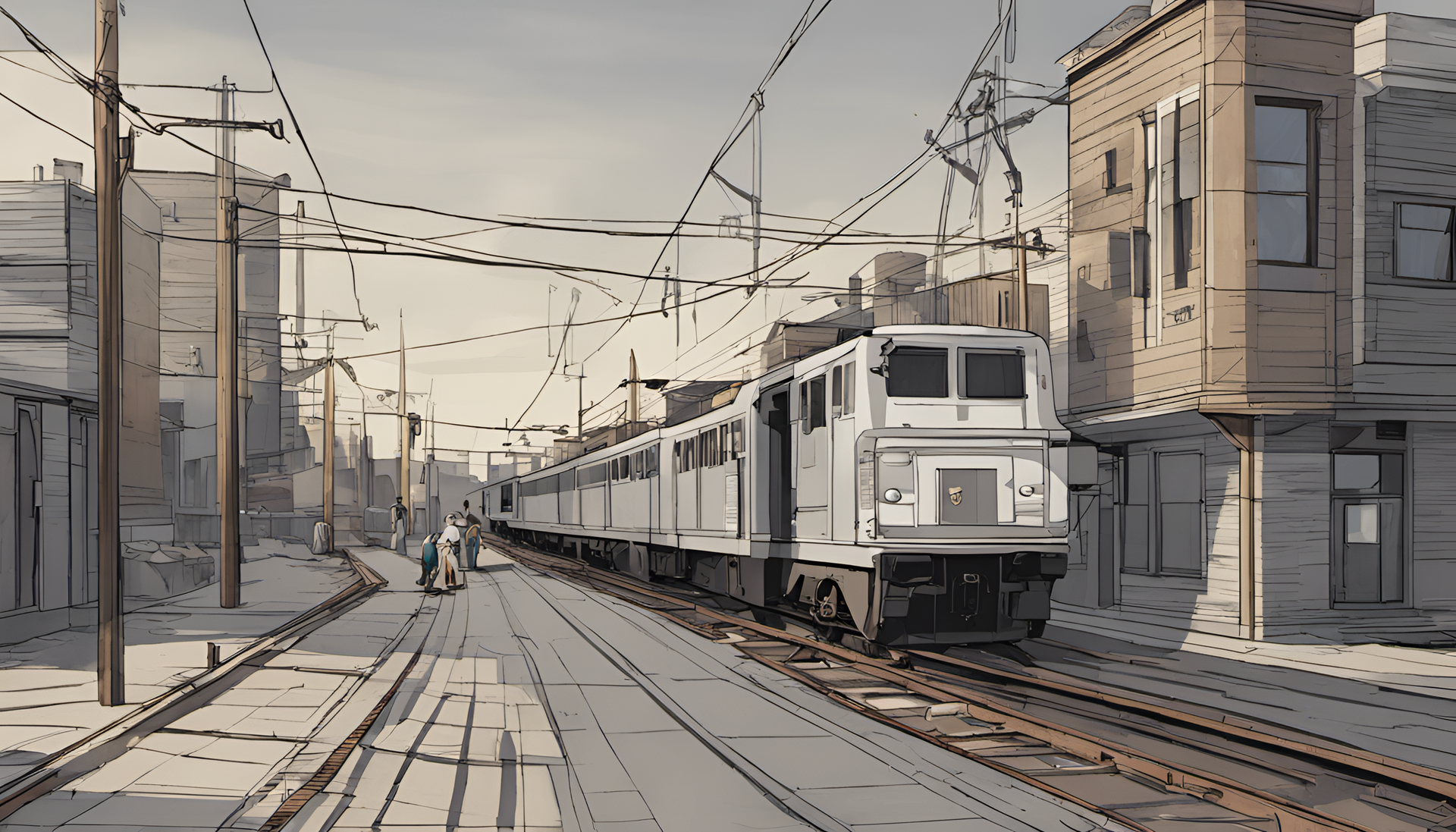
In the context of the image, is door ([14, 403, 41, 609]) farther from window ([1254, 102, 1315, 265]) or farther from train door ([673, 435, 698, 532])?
window ([1254, 102, 1315, 265])

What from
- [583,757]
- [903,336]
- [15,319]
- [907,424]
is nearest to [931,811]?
[583,757]

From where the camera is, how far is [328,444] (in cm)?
3984

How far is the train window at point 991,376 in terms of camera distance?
1220cm

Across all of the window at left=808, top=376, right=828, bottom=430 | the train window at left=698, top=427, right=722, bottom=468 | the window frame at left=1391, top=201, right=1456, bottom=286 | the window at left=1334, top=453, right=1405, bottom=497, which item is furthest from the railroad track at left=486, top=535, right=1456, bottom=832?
the window frame at left=1391, top=201, right=1456, bottom=286

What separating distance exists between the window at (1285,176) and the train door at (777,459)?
351 inches

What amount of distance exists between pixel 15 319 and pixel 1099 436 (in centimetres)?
2554

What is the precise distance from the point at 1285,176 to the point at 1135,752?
13.3 metres

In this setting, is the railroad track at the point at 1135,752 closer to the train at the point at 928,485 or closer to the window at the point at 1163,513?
the train at the point at 928,485

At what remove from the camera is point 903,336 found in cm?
1220

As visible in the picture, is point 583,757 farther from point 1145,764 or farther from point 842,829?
point 1145,764

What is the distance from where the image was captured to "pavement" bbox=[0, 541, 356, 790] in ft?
29.3

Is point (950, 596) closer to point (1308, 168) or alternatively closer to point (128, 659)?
point (128, 659)

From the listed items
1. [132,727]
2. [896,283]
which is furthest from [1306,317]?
[896,283]

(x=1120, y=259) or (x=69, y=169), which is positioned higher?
(x=69, y=169)
